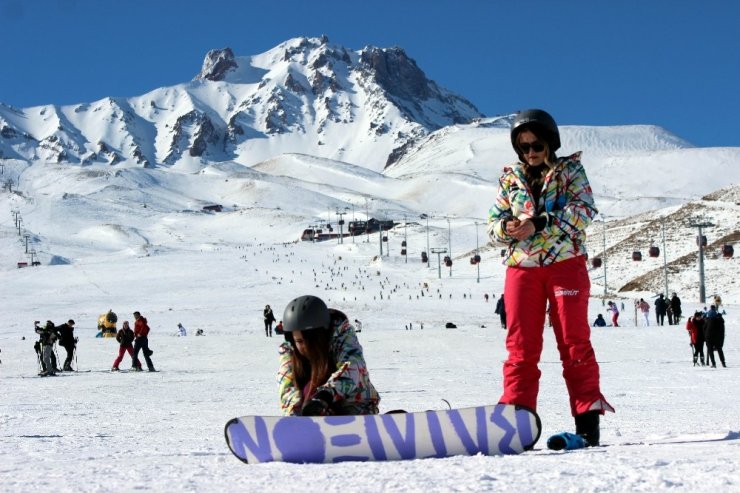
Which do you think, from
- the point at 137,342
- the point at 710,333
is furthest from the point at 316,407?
the point at 137,342

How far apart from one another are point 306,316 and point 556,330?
1491 millimetres

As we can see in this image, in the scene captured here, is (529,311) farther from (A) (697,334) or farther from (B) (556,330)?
(A) (697,334)

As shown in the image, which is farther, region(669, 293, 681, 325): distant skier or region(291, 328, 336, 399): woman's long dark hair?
region(669, 293, 681, 325): distant skier

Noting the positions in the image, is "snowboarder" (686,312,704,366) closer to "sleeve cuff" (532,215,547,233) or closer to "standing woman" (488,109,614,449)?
"standing woman" (488,109,614,449)

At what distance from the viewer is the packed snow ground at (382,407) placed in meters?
4.00

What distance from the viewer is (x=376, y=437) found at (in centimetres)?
471

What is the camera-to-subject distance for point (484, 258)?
308 ft

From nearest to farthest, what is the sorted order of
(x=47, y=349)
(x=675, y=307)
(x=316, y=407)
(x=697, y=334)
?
1. (x=316, y=407)
2. (x=697, y=334)
3. (x=47, y=349)
4. (x=675, y=307)

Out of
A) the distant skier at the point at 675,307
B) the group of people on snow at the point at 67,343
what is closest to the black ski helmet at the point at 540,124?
the group of people on snow at the point at 67,343

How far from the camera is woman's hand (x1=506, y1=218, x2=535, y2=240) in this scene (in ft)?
17.6

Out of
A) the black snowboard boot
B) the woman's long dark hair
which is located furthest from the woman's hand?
the woman's long dark hair

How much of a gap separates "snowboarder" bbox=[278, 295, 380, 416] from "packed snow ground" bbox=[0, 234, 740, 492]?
580 millimetres

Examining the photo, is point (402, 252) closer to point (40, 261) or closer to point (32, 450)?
point (40, 261)

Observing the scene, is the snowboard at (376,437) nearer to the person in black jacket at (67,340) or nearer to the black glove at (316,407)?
the black glove at (316,407)
